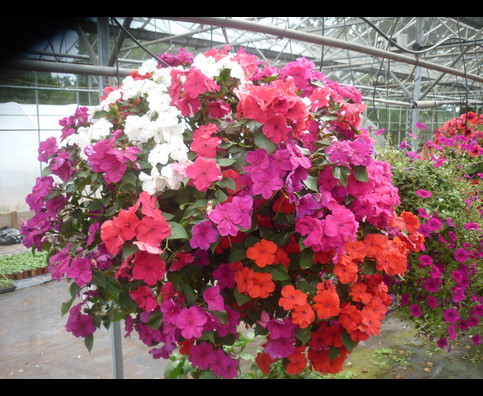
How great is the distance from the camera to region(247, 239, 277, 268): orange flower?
75 centimetres

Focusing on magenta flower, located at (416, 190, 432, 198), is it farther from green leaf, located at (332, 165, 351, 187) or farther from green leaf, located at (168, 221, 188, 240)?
green leaf, located at (168, 221, 188, 240)

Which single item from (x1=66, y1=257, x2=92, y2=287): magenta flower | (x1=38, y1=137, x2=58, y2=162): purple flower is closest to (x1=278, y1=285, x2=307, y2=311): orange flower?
(x1=66, y1=257, x2=92, y2=287): magenta flower

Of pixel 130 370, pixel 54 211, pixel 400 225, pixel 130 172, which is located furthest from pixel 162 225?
pixel 130 370

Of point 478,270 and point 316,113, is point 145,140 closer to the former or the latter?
point 316,113

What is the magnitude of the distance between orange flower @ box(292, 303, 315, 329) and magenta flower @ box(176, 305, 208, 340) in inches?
6.2

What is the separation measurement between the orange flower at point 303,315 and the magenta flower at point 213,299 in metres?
0.13

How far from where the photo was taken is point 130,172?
81 centimetres

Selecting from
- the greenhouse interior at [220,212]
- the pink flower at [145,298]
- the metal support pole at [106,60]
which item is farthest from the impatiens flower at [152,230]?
the metal support pole at [106,60]

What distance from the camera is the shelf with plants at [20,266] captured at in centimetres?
457

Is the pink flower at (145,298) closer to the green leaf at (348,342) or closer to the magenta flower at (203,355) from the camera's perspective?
the magenta flower at (203,355)

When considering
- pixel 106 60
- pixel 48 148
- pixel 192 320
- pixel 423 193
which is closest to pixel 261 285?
pixel 192 320

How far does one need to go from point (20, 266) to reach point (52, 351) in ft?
6.75

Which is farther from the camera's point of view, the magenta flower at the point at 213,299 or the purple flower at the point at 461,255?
the purple flower at the point at 461,255

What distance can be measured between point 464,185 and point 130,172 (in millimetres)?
1424
